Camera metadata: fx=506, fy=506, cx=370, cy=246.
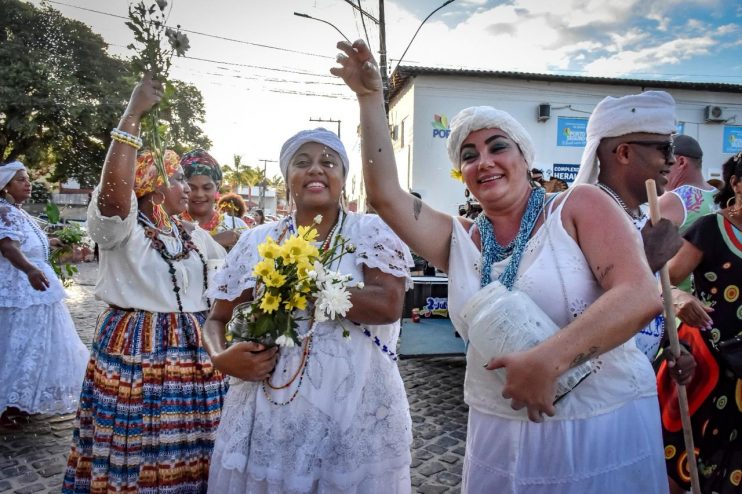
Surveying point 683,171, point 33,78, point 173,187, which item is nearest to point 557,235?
point 173,187

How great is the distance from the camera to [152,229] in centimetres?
317

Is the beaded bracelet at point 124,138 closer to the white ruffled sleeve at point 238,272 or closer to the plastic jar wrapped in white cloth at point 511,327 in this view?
the white ruffled sleeve at point 238,272

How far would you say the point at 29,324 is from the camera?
521cm

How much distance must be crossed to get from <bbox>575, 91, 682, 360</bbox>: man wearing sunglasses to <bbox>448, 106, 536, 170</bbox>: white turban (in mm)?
627

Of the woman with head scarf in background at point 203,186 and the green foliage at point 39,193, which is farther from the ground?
the green foliage at point 39,193

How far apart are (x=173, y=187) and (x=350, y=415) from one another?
202 centimetres

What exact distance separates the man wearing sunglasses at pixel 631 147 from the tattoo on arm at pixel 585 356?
985mm

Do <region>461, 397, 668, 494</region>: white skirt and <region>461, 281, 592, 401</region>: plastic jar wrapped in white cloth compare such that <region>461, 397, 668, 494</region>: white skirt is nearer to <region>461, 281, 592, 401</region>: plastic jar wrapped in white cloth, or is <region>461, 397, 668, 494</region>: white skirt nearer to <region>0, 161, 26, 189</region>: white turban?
<region>461, 281, 592, 401</region>: plastic jar wrapped in white cloth

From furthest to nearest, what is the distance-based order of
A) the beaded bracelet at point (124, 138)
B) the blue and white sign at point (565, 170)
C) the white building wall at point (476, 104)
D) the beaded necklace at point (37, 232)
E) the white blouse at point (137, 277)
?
the blue and white sign at point (565, 170), the white building wall at point (476, 104), the beaded necklace at point (37, 232), the white blouse at point (137, 277), the beaded bracelet at point (124, 138)

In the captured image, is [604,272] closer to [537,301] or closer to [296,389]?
[537,301]

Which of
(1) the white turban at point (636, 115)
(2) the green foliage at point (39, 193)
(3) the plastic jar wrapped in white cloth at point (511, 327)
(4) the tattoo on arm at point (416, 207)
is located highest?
(2) the green foliage at point (39, 193)

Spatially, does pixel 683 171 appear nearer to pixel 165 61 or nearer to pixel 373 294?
pixel 373 294

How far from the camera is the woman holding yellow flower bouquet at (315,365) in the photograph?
199 centimetres

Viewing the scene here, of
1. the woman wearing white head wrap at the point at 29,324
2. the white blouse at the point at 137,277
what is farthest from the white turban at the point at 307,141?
the woman wearing white head wrap at the point at 29,324
